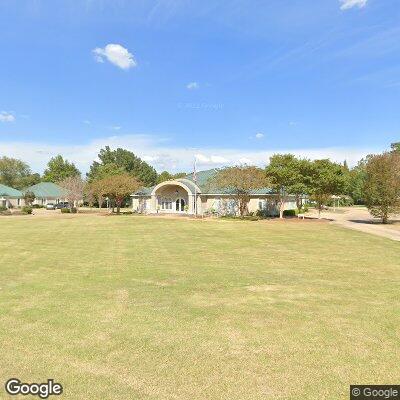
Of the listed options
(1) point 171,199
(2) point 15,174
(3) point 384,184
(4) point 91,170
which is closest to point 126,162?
(4) point 91,170

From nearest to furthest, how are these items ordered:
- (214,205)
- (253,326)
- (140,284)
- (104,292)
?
(253,326) < (104,292) < (140,284) < (214,205)

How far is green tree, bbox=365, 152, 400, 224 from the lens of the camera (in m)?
37.1

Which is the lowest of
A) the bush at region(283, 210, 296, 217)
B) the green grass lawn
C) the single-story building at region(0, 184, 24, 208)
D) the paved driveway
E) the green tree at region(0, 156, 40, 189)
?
the green grass lawn

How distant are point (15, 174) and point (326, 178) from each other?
90063 mm

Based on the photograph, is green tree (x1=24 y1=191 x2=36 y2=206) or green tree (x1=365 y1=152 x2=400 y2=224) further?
green tree (x1=24 y1=191 x2=36 y2=206)

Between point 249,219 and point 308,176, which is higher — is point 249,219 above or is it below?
below

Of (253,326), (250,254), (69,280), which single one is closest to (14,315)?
(69,280)

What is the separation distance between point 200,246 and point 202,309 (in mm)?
11821

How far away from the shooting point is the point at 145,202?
6075cm

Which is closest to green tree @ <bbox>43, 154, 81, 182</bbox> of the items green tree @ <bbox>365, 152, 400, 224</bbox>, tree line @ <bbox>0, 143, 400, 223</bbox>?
tree line @ <bbox>0, 143, 400, 223</bbox>

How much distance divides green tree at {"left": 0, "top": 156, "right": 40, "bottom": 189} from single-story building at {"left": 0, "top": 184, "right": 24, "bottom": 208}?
21.0 metres

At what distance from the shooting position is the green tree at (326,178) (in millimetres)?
44000

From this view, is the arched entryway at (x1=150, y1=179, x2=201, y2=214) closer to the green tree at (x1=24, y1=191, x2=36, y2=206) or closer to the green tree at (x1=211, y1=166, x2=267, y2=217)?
the green tree at (x1=211, y1=166, x2=267, y2=217)

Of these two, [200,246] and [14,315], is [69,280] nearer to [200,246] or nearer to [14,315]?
[14,315]
